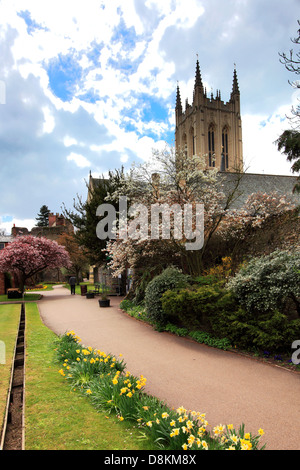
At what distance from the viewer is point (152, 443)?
350 cm

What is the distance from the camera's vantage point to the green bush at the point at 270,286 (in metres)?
6.89

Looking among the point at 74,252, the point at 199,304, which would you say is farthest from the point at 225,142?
the point at 199,304

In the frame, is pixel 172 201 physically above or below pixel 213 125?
below

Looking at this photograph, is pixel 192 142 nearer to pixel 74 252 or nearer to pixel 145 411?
pixel 74 252

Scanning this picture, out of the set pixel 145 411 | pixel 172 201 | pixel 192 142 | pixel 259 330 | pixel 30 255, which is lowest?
pixel 145 411

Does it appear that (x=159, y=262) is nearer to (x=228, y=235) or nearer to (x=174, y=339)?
(x=228, y=235)

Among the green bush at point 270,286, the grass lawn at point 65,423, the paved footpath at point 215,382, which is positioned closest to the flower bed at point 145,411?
the grass lawn at point 65,423

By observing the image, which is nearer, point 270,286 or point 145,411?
point 145,411

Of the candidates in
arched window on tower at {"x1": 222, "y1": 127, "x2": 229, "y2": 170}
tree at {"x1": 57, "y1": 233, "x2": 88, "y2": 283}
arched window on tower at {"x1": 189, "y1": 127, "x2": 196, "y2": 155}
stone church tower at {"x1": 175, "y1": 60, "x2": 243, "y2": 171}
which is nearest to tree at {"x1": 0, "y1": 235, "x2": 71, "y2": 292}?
tree at {"x1": 57, "y1": 233, "x2": 88, "y2": 283}

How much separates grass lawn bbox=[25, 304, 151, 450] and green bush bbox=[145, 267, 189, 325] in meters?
4.69

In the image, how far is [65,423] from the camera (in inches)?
159

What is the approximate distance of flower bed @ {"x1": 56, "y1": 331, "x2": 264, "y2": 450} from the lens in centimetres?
322

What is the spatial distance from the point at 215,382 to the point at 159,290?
4.89 metres
